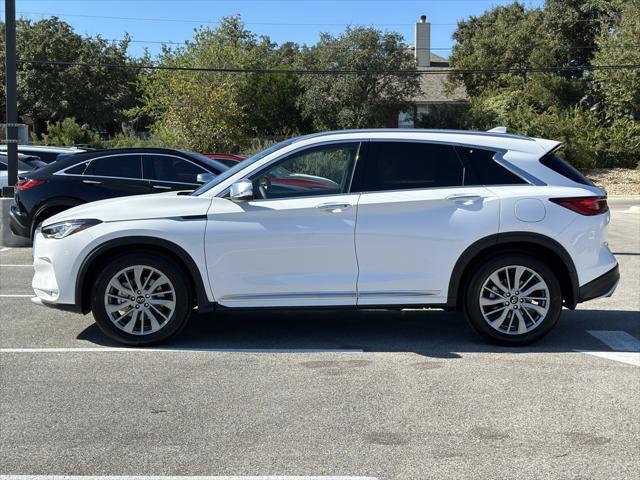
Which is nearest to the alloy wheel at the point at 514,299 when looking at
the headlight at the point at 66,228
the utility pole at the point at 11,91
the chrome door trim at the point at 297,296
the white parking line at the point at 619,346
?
the white parking line at the point at 619,346

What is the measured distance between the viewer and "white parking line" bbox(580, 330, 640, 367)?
6297mm

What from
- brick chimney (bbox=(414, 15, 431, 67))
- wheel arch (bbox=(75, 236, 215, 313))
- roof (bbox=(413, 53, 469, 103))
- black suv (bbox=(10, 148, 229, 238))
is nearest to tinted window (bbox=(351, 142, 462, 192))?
wheel arch (bbox=(75, 236, 215, 313))

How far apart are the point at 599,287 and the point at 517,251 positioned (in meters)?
0.79

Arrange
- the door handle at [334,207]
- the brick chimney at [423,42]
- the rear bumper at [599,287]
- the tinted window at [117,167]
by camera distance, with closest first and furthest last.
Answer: the door handle at [334,207], the rear bumper at [599,287], the tinted window at [117,167], the brick chimney at [423,42]

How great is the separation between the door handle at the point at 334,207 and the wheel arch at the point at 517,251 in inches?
42.7

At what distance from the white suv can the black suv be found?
16.3 ft

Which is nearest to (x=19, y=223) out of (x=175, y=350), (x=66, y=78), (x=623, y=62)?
(x=175, y=350)

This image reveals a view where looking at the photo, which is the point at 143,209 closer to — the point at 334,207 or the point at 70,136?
the point at 334,207

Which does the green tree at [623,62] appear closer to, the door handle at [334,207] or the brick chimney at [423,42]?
the brick chimney at [423,42]

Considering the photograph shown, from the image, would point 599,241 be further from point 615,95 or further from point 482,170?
point 615,95

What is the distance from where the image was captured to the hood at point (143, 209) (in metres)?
6.44

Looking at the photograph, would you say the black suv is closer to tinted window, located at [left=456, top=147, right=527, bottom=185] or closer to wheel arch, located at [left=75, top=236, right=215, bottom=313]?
wheel arch, located at [left=75, top=236, right=215, bottom=313]

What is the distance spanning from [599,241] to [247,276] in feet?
10.1

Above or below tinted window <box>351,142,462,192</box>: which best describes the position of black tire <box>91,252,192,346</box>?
below
